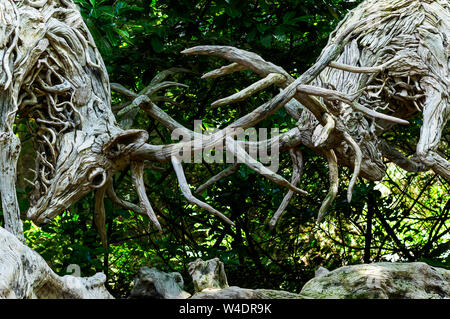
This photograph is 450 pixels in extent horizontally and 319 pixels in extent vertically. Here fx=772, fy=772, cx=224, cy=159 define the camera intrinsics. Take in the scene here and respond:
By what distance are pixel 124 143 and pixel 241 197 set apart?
7.57 feet

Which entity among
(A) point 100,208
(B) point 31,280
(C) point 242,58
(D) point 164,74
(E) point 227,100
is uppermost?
(C) point 242,58

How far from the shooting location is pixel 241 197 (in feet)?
24.6

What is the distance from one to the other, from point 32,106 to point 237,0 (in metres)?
2.14

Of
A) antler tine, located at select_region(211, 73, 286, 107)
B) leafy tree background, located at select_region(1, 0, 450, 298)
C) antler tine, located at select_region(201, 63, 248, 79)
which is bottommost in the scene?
leafy tree background, located at select_region(1, 0, 450, 298)

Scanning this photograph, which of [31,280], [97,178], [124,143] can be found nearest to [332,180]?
[124,143]

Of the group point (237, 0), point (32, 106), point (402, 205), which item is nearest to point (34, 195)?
point (32, 106)

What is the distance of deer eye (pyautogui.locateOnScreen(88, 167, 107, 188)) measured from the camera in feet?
17.5

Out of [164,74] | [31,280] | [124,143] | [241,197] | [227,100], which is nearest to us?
[31,280]

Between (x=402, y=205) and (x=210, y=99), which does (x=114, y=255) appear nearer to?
(x=210, y=99)

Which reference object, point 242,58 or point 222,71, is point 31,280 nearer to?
point 222,71

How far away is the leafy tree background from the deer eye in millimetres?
1170

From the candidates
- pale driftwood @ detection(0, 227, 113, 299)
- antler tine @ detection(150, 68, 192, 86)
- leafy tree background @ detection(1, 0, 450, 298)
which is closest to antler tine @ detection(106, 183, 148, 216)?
leafy tree background @ detection(1, 0, 450, 298)

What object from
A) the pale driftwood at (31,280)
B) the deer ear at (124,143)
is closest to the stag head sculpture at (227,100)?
the deer ear at (124,143)

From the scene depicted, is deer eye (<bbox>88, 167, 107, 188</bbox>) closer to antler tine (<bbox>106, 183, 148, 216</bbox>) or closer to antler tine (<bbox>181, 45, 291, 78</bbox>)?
antler tine (<bbox>106, 183, 148, 216</bbox>)
